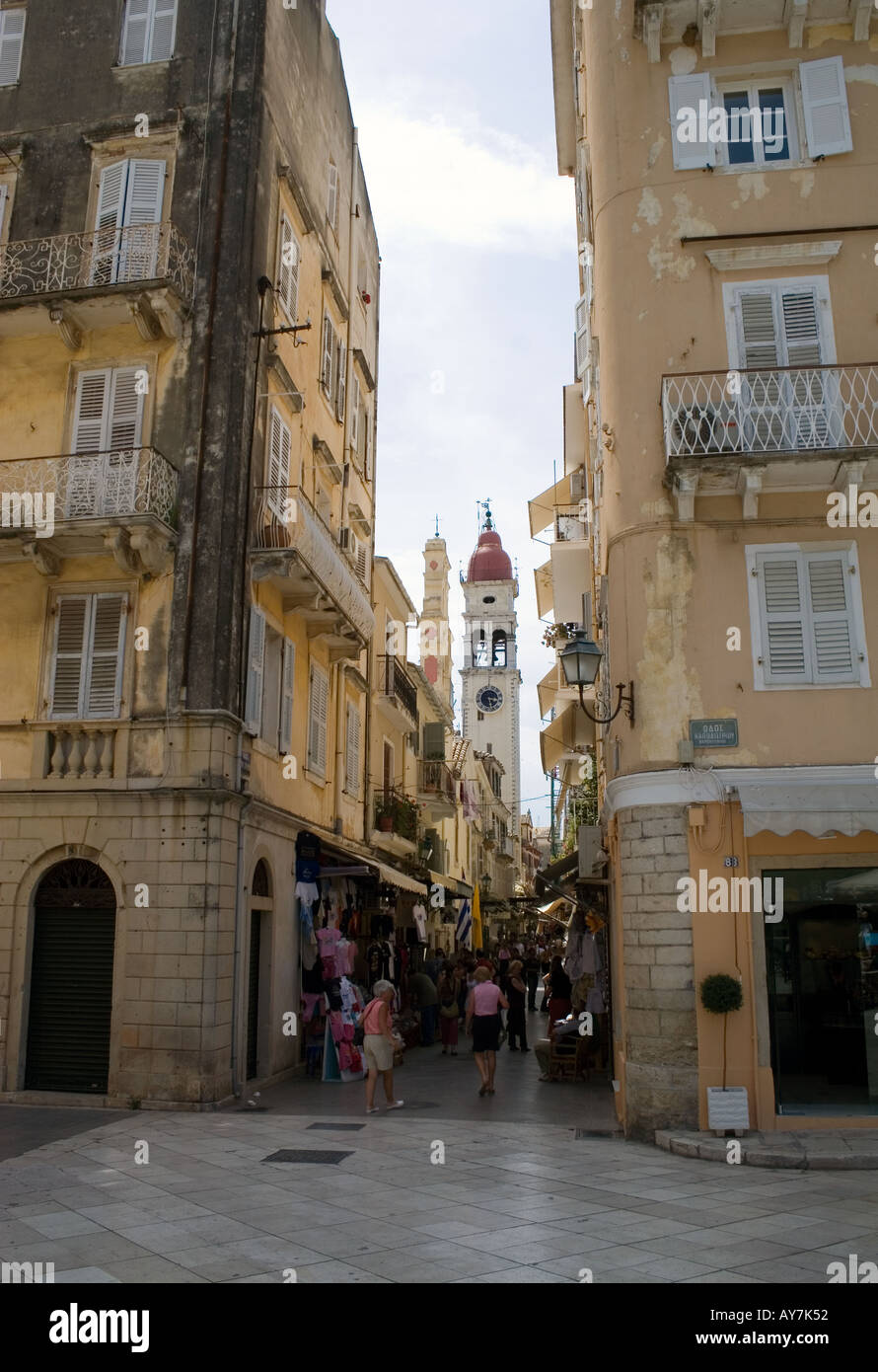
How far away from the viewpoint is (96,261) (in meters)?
17.3

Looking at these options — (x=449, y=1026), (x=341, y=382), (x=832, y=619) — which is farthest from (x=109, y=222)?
(x=449, y=1026)

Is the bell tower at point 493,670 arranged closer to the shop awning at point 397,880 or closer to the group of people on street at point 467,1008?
the group of people on street at point 467,1008

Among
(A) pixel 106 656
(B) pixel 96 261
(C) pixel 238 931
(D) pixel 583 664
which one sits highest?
(B) pixel 96 261

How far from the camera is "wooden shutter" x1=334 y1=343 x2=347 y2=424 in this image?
23.9m

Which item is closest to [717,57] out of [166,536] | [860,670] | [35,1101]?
[860,670]

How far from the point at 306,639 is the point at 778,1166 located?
12578 millimetres

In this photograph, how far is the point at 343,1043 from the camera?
1780 centimetres

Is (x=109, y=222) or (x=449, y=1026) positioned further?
(x=449, y=1026)

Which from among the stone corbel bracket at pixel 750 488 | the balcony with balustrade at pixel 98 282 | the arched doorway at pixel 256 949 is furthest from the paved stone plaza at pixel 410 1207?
the balcony with balustrade at pixel 98 282

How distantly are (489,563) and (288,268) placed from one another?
71763mm

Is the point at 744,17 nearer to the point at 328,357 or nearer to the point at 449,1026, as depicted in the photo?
the point at 328,357

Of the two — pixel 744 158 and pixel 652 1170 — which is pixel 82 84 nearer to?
pixel 744 158

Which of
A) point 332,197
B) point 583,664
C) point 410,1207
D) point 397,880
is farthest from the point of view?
point 332,197

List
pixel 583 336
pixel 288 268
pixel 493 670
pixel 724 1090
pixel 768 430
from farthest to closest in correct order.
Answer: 1. pixel 493 670
2. pixel 583 336
3. pixel 288 268
4. pixel 768 430
5. pixel 724 1090
